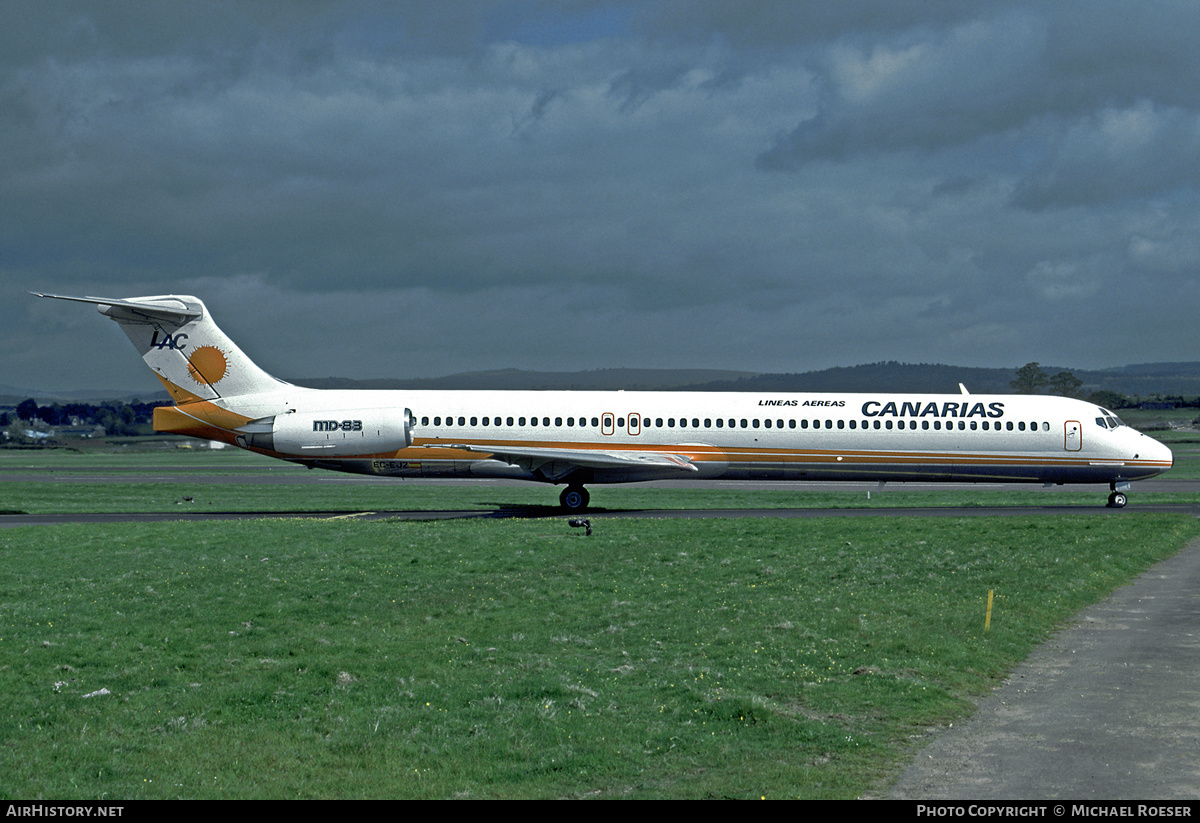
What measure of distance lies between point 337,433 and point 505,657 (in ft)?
78.3

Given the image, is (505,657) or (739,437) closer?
(505,657)

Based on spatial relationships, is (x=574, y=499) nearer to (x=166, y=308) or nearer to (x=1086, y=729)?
(x=166, y=308)

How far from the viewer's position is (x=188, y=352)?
38531 millimetres

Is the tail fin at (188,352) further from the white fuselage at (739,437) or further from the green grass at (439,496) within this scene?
the green grass at (439,496)

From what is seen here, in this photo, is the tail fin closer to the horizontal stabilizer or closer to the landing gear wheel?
the horizontal stabilizer

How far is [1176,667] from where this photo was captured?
14586 millimetres

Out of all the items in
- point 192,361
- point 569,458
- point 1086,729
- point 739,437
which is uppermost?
point 192,361

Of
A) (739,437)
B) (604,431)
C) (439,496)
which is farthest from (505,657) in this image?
(439,496)

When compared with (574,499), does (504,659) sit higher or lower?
lower

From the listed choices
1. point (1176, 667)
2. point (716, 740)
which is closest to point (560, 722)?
point (716, 740)

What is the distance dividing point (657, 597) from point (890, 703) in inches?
298

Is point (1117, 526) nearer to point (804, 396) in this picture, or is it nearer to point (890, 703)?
point (804, 396)

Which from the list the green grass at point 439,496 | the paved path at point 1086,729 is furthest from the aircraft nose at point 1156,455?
the paved path at point 1086,729

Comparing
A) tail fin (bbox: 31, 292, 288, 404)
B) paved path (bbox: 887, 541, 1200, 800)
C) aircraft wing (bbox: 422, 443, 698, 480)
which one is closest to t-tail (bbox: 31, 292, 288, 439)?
tail fin (bbox: 31, 292, 288, 404)
